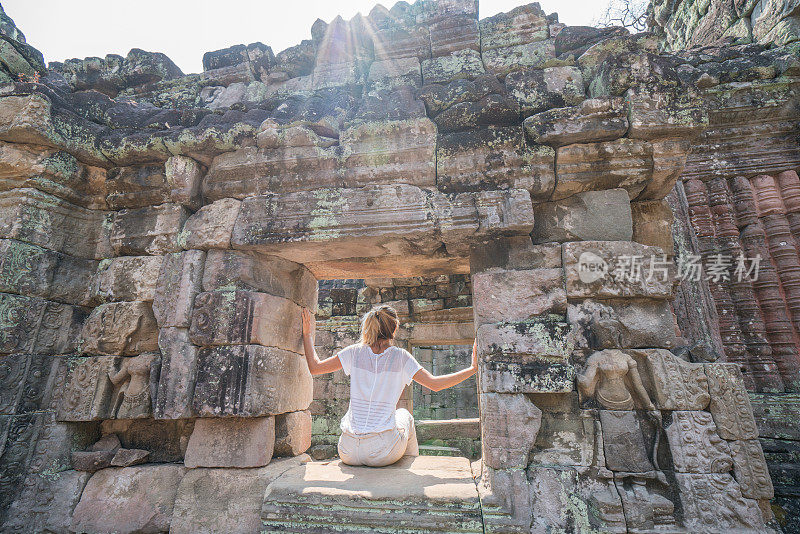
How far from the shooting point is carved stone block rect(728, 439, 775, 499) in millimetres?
2162

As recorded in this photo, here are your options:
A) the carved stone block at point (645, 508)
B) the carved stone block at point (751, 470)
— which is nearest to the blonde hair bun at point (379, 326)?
the carved stone block at point (645, 508)

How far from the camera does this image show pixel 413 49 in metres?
3.76

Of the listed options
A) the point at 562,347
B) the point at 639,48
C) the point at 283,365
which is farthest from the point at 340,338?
the point at 639,48

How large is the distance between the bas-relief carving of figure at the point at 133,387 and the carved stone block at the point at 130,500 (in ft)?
1.19

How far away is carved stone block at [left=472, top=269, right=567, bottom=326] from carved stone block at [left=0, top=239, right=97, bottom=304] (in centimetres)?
312

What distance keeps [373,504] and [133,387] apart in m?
1.90

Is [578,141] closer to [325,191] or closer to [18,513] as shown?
[325,191]

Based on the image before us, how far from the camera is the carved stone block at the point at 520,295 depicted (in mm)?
2623

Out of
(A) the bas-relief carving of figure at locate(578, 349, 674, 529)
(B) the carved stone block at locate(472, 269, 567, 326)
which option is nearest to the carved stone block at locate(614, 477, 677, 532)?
(A) the bas-relief carving of figure at locate(578, 349, 674, 529)

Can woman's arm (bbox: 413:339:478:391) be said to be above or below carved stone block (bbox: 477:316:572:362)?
below

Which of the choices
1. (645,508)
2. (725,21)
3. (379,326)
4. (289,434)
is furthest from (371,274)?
(725,21)

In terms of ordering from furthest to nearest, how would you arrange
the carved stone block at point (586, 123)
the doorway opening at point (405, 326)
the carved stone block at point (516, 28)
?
the doorway opening at point (405, 326) → the carved stone block at point (516, 28) → the carved stone block at point (586, 123)

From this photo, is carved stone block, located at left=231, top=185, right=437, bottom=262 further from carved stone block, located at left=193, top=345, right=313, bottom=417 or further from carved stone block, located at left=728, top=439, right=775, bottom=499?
carved stone block, located at left=728, top=439, right=775, bottom=499

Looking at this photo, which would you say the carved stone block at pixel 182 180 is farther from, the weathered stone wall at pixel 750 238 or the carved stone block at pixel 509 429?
the weathered stone wall at pixel 750 238
